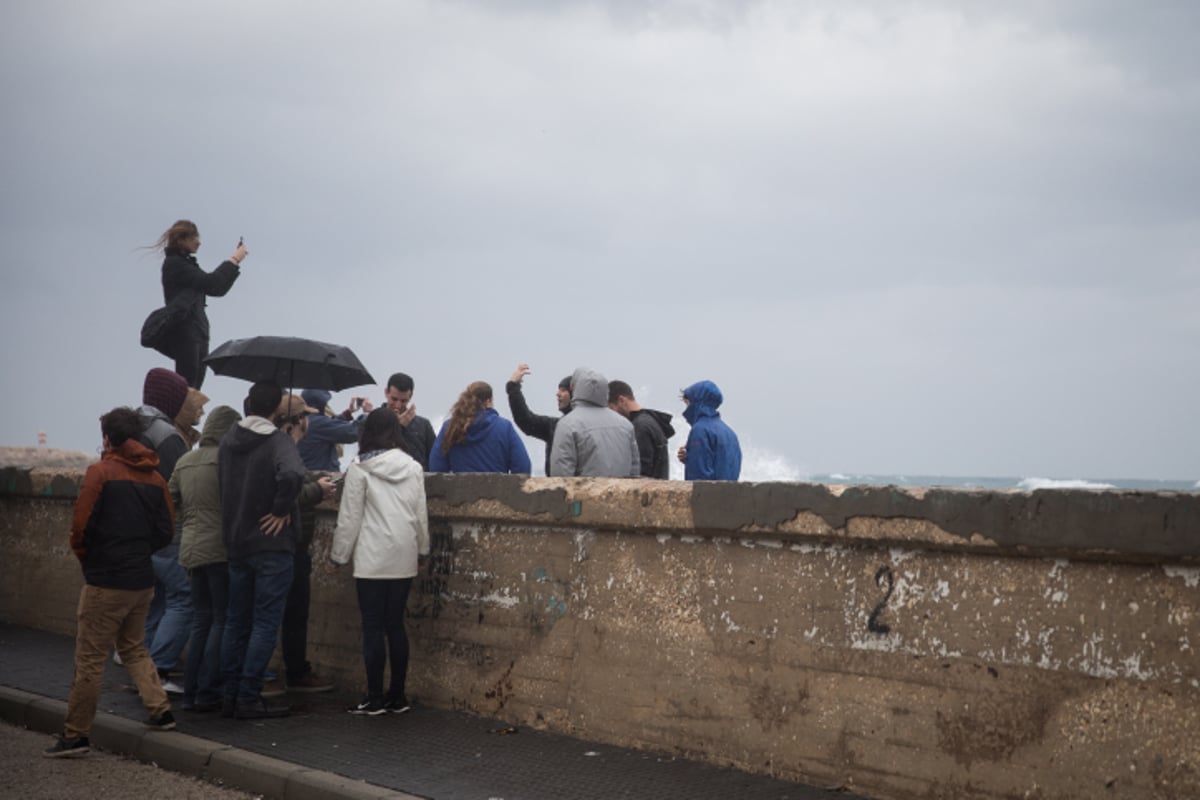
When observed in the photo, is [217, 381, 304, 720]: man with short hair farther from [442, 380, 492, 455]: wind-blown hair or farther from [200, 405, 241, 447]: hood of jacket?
[442, 380, 492, 455]: wind-blown hair

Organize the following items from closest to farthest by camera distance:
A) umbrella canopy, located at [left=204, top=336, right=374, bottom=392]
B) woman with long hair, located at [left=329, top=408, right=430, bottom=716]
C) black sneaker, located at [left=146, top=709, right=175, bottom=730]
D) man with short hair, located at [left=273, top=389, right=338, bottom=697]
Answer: black sneaker, located at [left=146, top=709, right=175, bottom=730] < woman with long hair, located at [left=329, top=408, right=430, bottom=716] < man with short hair, located at [left=273, top=389, right=338, bottom=697] < umbrella canopy, located at [left=204, top=336, right=374, bottom=392]

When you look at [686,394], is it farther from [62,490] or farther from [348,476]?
[62,490]

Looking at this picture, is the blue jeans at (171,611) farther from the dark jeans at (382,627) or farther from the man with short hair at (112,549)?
the dark jeans at (382,627)

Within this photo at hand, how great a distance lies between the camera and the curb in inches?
233

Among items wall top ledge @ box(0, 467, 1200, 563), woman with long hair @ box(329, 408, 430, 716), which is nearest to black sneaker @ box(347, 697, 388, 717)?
woman with long hair @ box(329, 408, 430, 716)

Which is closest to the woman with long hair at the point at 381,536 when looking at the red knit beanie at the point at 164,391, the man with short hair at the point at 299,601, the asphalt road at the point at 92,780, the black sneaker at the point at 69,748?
the man with short hair at the point at 299,601

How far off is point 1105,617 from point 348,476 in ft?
14.0

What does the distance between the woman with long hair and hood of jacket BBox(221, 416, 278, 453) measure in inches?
21.3

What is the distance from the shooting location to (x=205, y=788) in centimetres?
638

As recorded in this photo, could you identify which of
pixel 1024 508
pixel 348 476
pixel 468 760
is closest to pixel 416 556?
pixel 348 476

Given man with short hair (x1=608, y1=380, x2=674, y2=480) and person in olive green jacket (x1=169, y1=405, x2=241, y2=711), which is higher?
man with short hair (x1=608, y1=380, x2=674, y2=480)

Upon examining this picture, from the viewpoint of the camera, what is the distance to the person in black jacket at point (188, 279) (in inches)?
396

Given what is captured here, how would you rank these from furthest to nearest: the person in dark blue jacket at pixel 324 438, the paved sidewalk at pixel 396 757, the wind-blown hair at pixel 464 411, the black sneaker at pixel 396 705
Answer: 1. the person in dark blue jacket at pixel 324 438
2. the wind-blown hair at pixel 464 411
3. the black sneaker at pixel 396 705
4. the paved sidewalk at pixel 396 757

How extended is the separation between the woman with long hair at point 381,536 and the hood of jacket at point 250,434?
0.54 metres
